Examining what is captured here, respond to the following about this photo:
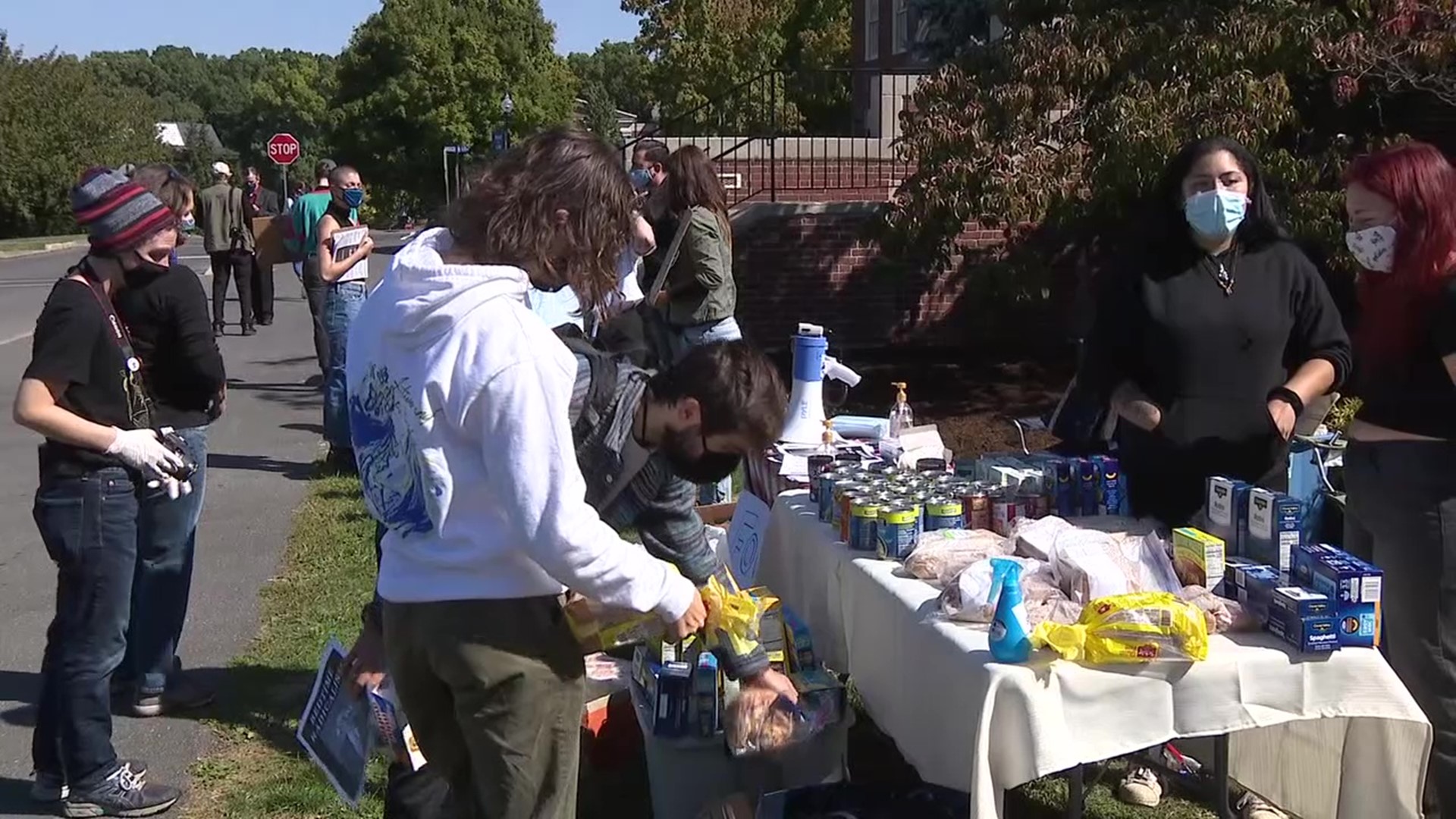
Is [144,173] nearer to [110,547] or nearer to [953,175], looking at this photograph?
[110,547]

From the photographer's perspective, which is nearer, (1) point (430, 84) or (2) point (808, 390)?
(2) point (808, 390)

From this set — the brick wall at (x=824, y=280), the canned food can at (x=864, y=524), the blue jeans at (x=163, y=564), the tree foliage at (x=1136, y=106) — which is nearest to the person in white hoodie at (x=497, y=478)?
the canned food can at (x=864, y=524)

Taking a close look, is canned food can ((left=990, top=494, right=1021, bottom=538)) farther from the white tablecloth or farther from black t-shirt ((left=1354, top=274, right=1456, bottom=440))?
black t-shirt ((left=1354, top=274, right=1456, bottom=440))

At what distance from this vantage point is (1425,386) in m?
3.25

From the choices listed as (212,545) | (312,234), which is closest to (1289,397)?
(212,545)

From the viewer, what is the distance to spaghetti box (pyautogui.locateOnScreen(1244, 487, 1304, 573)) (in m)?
2.94

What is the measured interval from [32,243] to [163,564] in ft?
125

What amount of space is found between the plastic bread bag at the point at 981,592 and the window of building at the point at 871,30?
715 inches

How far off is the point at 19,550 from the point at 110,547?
3870 millimetres

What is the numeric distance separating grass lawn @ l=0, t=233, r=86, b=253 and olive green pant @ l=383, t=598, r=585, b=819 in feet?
115

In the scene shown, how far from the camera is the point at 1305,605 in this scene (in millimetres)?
2729

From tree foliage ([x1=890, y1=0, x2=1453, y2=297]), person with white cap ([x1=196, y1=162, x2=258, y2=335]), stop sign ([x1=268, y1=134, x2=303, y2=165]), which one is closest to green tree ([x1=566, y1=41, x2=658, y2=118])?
stop sign ([x1=268, y1=134, x2=303, y2=165])

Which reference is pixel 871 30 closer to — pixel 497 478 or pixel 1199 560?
pixel 1199 560

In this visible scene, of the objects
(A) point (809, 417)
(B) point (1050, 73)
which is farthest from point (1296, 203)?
(A) point (809, 417)
